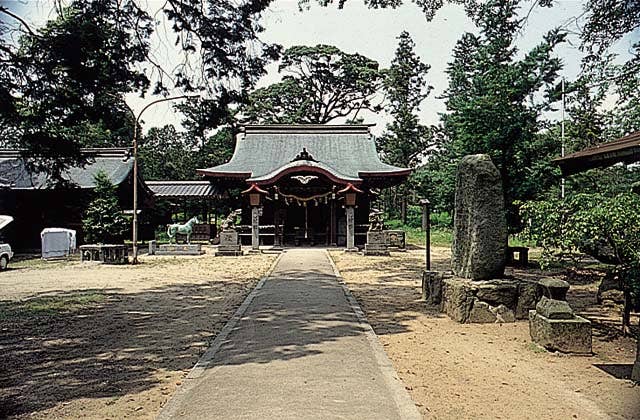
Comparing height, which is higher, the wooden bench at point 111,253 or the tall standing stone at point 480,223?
the tall standing stone at point 480,223

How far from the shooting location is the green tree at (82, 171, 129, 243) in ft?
74.1

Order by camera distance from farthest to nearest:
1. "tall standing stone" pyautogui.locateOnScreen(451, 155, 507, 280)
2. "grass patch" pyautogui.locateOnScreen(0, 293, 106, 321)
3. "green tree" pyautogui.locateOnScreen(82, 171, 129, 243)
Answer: "green tree" pyautogui.locateOnScreen(82, 171, 129, 243)
"grass patch" pyautogui.locateOnScreen(0, 293, 106, 321)
"tall standing stone" pyautogui.locateOnScreen(451, 155, 507, 280)

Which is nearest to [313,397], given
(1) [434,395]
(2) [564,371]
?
(1) [434,395]

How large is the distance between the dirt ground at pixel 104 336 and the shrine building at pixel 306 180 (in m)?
9.01

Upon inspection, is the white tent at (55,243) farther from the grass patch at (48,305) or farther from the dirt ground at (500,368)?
the dirt ground at (500,368)

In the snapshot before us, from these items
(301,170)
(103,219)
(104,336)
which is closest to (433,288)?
(104,336)

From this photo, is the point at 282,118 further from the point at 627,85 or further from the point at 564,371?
the point at 564,371

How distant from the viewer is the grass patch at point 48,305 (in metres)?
8.95

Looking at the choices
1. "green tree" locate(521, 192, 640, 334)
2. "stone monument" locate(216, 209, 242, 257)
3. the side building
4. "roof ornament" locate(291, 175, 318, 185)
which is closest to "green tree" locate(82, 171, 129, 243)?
the side building

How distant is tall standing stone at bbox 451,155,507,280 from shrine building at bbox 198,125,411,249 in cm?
1406

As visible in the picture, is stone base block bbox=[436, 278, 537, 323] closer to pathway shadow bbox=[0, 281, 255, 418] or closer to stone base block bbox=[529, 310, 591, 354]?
stone base block bbox=[529, 310, 591, 354]

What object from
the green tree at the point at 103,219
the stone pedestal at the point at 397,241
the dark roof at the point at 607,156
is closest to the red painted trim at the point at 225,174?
the green tree at the point at 103,219

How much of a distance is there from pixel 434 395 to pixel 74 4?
25.8ft

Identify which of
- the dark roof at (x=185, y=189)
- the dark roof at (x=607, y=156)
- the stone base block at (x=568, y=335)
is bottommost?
the stone base block at (x=568, y=335)
